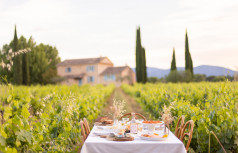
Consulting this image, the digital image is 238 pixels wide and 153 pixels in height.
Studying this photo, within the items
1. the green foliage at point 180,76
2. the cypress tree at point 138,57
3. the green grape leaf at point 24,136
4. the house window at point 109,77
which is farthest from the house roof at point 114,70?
the green grape leaf at point 24,136

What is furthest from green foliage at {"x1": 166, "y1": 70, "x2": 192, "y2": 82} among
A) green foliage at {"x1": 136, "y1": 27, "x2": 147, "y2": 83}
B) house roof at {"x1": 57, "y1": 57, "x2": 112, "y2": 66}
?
house roof at {"x1": 57, "y1": 57, "x2": 112, "y2": 66}

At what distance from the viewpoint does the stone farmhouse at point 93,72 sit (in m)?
40.8

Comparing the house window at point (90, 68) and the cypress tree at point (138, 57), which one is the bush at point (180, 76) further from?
the house window at point (90, 68)

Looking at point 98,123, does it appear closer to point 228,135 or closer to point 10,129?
point 10,129

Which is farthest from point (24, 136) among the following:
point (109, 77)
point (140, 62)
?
point (109, 77)

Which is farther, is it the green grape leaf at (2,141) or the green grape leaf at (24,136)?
the green grape leaf at (24,136)

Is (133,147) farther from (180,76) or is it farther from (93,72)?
(93,72)

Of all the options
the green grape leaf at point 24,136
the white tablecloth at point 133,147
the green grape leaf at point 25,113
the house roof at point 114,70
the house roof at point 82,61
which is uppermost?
the house roof at point 82,61

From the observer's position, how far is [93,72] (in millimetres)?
41938

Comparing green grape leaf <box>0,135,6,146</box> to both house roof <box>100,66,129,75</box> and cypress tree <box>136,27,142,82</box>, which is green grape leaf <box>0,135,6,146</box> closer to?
cypress tree <box>136,27,142,82</box>

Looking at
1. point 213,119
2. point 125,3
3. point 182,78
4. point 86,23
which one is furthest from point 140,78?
point 213,119

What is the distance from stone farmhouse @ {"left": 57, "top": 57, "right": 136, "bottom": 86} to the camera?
4075cm

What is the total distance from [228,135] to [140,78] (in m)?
27.3

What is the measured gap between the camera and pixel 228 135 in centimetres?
400
